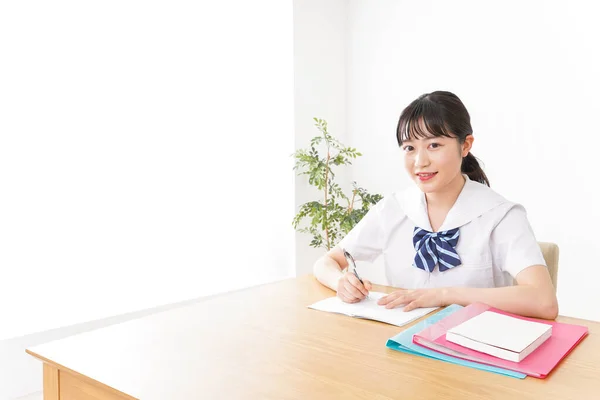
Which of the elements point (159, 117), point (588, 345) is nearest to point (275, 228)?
point (159, 117)

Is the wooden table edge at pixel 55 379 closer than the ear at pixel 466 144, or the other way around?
the wooden table edge at pixel 55 379

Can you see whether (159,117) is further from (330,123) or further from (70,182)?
(330,123)

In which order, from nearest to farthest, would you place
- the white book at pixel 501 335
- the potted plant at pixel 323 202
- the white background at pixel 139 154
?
the white book at pixel 501 335, the white background at pixel 139 154, the potted plant at pixel 323 202

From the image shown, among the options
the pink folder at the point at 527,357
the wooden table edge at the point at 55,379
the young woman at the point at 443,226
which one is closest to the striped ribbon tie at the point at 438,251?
the young woman at the point at 443,226

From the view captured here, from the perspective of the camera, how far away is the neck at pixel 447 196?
176 centimetres

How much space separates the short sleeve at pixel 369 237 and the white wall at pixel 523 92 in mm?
1785

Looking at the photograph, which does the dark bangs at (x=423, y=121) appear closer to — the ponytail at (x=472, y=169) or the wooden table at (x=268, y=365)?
the ponytail at (x=472, y=169)

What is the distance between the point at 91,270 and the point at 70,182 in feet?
1.60

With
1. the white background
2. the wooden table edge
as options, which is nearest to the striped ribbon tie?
the wooden table edge

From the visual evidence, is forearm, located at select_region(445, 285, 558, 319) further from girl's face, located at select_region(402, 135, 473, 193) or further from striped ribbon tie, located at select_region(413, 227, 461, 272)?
girl's face, located at select_region(402, 135, 473, 193)

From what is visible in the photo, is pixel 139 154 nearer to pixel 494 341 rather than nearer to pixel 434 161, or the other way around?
pixel 434 161

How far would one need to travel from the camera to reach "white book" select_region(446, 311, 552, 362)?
3.47 ft

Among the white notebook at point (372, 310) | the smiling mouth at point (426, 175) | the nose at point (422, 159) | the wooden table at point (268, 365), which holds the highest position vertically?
the nose at point (422, 159)

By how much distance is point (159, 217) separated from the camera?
3.33 meters
